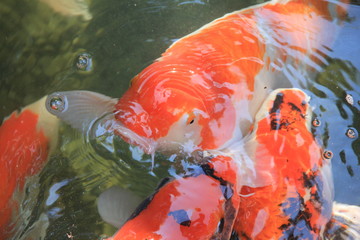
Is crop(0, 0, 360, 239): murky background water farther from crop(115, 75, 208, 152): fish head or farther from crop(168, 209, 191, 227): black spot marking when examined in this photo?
crop(168, 209, 191, 227): black spot marking

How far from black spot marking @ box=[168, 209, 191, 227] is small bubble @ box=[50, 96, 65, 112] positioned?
947 mm

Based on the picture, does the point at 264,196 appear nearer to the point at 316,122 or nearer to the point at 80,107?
the point at 316,122

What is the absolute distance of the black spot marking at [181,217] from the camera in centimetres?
167

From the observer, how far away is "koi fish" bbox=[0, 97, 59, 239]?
201 centimetres

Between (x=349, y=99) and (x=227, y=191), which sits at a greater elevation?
(x=349, y=99)

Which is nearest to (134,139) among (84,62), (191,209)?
(191,209)

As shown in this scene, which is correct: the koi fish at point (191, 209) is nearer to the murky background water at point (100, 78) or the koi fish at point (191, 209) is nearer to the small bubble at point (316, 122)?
the murky background water at point (100, 78)

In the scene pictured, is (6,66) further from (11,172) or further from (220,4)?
(220,4)

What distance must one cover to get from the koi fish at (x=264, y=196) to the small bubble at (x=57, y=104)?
763 mm

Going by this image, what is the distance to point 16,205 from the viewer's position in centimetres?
205

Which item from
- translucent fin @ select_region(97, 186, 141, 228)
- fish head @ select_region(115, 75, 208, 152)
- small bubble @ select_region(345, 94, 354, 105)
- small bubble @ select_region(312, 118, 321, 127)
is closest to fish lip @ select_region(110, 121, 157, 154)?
fish head @ select_region(115, 75, 208, 152)

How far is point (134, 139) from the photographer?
2.04 m

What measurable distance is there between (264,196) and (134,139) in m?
0.68

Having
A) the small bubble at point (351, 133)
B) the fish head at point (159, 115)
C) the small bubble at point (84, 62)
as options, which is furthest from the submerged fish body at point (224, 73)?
the small bubble at point (84, 62)
